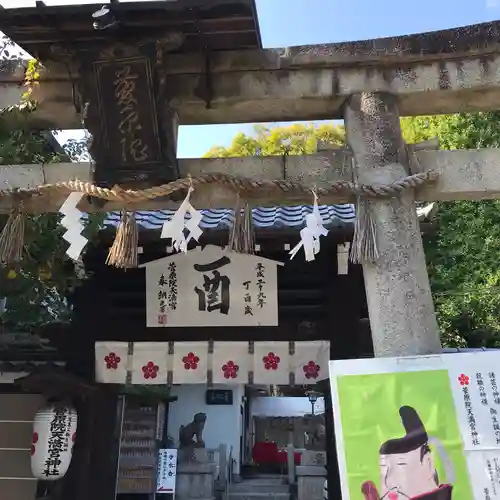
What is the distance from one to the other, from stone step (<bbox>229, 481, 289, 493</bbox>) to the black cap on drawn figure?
38.0 ft

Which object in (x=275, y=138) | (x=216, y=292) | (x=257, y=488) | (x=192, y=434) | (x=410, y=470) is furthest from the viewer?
(x=275, y=138)

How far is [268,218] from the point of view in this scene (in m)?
5.96

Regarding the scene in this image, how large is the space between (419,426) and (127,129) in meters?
2.68

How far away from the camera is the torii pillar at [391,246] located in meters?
3.36

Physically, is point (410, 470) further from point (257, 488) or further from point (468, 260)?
point (257, 488)

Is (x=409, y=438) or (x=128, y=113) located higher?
(x=128, y=113)

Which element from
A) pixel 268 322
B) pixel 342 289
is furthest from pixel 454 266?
pixel 268 322

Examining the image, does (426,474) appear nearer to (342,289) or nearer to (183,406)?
(342,289)

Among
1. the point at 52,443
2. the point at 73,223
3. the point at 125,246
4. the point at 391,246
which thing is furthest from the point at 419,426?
the point at 52,443

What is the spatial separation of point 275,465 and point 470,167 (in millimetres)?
16291

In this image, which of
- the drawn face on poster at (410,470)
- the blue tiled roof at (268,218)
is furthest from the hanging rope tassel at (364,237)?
the blue tiled roof at (268,218)

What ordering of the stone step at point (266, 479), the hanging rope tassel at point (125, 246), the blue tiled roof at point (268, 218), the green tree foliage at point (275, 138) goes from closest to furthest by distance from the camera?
the hanging rope tassel at point (125, 246) < the blue tiled roof at point (268, 218) < the stone step at point (266, 479) < the green tree foliage at point (275, 138)

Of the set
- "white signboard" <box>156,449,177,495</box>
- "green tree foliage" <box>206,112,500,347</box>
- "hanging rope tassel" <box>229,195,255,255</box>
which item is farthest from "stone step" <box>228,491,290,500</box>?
"hanging rope tassel" <box>229,195,255,255</box>

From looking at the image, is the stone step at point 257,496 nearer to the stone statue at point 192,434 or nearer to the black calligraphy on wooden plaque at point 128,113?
the stone statue at point 192,434
